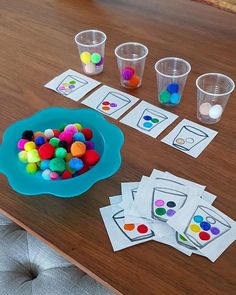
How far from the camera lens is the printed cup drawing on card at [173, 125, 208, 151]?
981 millimetres

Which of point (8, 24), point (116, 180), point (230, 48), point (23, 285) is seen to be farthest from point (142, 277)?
point (8, 24)

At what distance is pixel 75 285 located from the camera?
93 cm

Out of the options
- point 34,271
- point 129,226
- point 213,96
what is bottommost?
point 34,271

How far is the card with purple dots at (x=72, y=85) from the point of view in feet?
3.78

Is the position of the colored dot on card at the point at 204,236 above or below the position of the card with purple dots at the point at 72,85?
above

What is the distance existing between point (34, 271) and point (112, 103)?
500 mm

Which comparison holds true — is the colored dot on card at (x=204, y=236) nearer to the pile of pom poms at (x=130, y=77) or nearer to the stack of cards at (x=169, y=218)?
the stack of cards at (x=169, y=218)

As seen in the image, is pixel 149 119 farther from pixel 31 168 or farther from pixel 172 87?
pixel 31 168

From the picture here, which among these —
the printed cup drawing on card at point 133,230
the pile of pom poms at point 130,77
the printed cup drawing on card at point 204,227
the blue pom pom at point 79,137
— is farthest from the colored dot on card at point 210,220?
the pile of pom poms at point 130,77

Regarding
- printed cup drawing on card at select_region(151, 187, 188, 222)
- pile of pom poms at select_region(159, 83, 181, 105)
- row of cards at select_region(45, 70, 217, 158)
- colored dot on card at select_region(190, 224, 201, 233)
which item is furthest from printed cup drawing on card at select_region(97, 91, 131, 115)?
colored dot on card at select_region(190, 224, 201, 233)

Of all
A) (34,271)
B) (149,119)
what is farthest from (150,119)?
(34,271)

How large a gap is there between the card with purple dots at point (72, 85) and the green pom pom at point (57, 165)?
305 millimetres

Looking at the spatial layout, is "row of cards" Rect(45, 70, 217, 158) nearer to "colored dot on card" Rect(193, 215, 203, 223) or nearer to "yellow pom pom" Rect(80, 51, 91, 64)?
"yellow pom pom" Rect(80, 51, 91, 64)

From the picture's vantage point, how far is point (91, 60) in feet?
3.92
